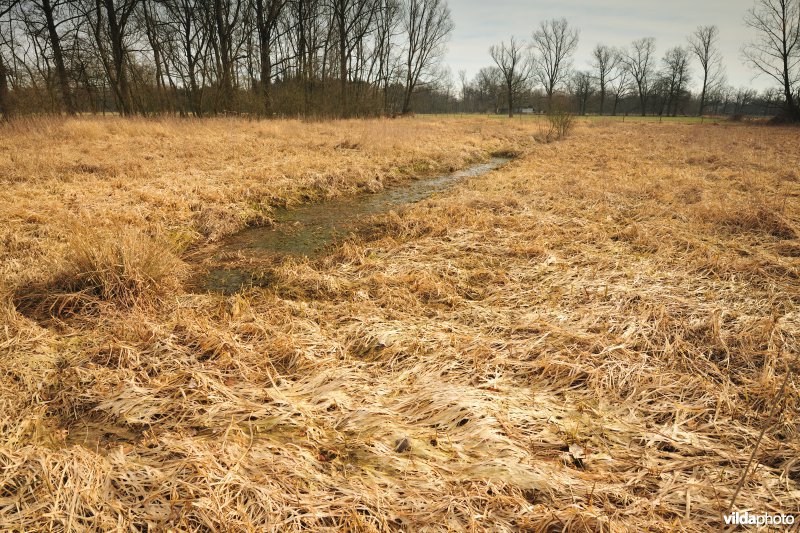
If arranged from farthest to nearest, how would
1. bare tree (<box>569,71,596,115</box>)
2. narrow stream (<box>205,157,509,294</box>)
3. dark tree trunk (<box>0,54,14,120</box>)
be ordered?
1. bare tree (<box>569,71,596,115</box>)
2. dark tree trunk (<box>0,54,14,120</box>)
3. narrow stream (<box>205,157,509,294</box>)

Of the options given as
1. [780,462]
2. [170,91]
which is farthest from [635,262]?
[170,91]

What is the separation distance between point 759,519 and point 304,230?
5.47 m

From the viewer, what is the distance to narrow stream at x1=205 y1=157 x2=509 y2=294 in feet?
13.6

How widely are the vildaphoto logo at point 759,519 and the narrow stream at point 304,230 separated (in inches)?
154

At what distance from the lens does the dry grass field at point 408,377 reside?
61.8 inches

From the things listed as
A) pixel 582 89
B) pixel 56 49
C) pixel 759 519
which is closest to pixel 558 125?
pixel 759 519

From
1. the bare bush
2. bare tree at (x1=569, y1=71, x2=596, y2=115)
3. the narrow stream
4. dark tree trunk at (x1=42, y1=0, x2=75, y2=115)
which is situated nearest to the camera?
the narrow stream

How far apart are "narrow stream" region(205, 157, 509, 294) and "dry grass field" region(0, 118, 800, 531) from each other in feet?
1.09

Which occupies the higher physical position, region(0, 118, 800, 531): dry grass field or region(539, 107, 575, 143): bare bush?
region(539, 107, 575, 143): bare bush

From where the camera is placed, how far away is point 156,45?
20031 millimetres

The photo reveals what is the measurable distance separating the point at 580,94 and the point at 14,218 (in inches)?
3334

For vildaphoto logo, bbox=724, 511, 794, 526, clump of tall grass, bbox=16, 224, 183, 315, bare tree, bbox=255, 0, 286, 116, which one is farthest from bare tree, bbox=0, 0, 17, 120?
vildaphoto logo, bbox=724, 511, 794, 526

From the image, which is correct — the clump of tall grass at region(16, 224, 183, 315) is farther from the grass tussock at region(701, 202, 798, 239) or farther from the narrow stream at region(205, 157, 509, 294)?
the grass tussock at region(701, 202, 798, 239)

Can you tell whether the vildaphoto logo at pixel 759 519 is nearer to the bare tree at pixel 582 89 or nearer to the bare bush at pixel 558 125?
the bare bush at pixel 558 125
